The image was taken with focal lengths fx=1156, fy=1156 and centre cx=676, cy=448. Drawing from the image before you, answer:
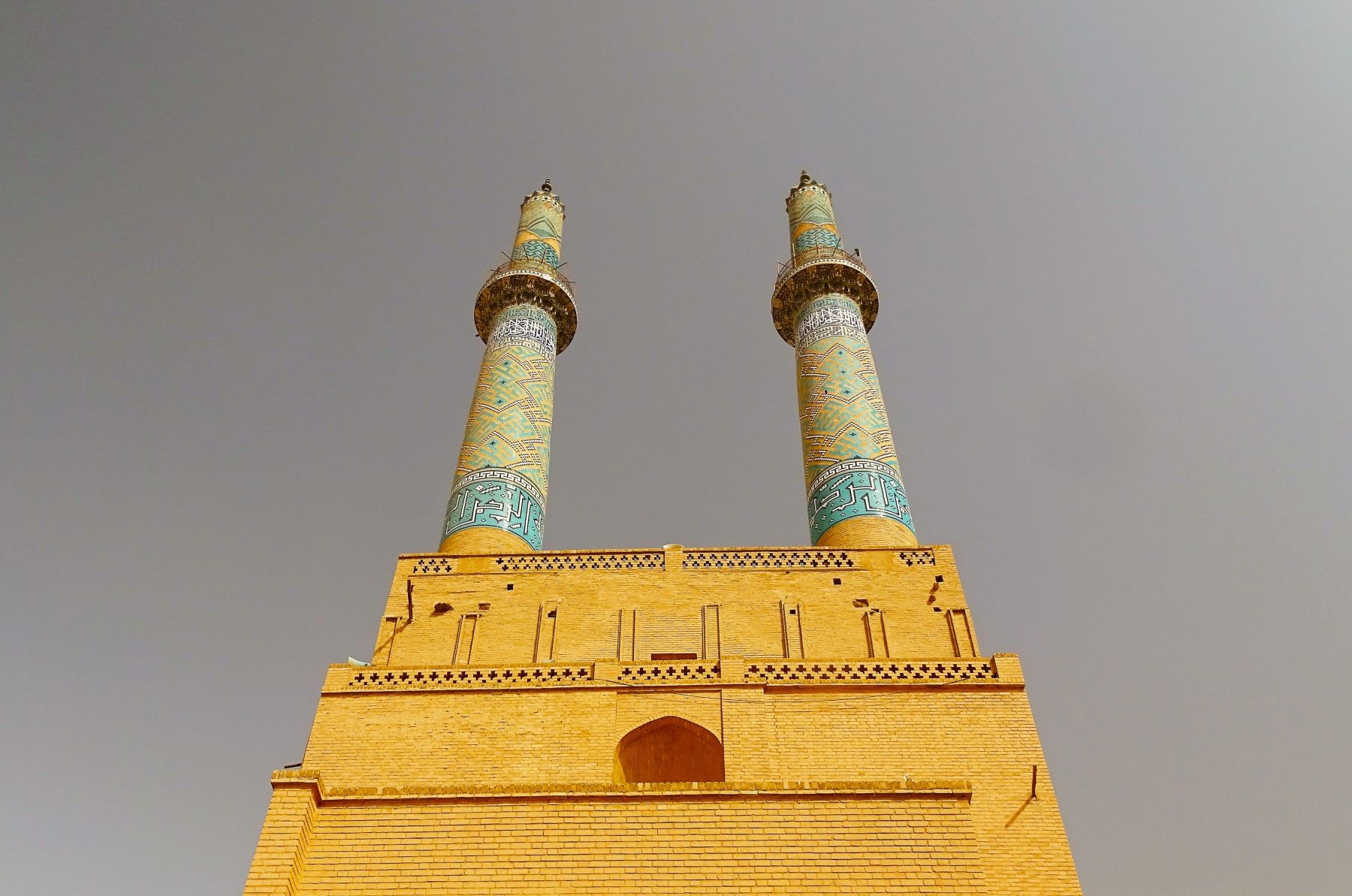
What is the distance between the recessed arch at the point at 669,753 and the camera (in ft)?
31.6

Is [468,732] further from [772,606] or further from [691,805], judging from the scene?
[772,606]

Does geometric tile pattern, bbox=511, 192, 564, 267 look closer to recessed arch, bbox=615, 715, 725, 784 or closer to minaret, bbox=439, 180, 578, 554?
minaret, bbox=439, 180, 578, 554

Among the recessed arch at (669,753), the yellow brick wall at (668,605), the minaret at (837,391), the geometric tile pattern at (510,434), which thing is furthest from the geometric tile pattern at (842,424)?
the recessed arch at (669,753)

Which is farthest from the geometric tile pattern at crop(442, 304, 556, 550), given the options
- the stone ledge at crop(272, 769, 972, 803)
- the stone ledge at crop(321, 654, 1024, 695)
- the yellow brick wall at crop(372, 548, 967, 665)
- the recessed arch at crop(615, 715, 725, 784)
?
the stone ledge at crop(272, 769, 972, 803)

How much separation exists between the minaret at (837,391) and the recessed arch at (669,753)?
343 centimetres

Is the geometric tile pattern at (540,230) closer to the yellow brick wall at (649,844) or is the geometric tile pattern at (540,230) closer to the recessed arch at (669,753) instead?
the recessed arch at (669,753)

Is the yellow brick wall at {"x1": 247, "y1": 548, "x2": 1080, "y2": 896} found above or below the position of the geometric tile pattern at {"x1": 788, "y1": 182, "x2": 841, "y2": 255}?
below

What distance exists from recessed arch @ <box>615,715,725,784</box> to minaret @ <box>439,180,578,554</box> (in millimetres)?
3428

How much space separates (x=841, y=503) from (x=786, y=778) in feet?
14.7

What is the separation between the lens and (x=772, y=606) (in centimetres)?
1148

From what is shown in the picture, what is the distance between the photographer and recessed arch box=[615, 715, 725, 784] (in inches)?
379

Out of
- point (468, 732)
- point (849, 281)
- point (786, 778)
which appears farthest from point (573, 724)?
point (849, 281)

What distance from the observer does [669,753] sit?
32.7ft

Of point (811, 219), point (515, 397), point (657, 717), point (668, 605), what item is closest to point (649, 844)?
point (657, 717)
